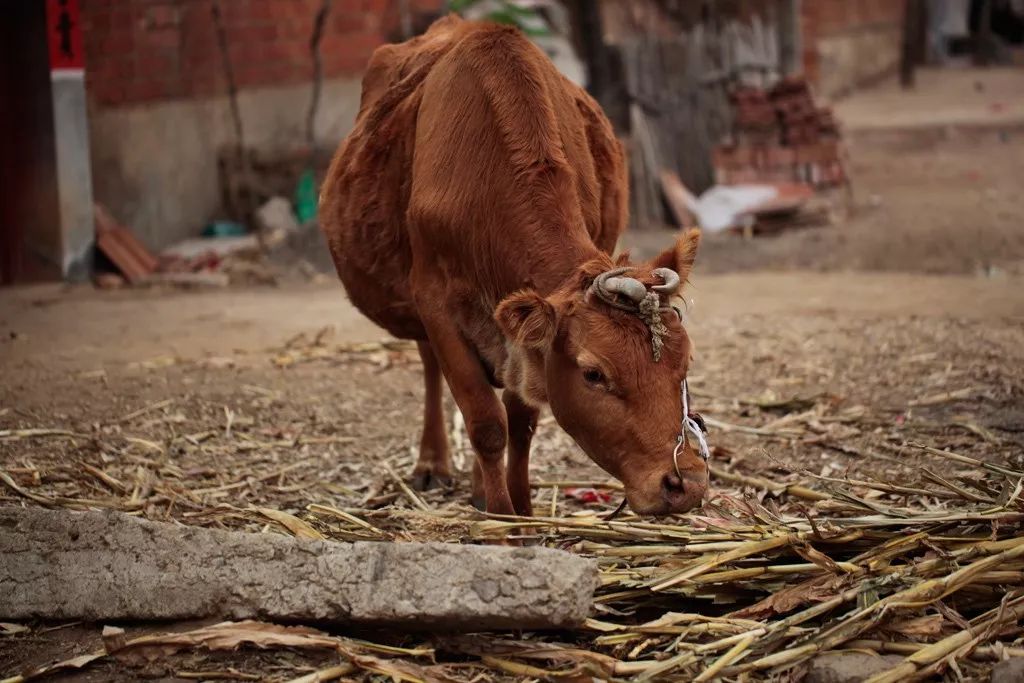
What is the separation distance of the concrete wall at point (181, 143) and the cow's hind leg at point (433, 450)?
5.83 m

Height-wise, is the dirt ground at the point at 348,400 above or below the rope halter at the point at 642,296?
below

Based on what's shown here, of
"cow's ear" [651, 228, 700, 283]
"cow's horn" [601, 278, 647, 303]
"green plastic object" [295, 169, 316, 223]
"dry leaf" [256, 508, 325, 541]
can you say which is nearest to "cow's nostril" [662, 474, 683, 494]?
"cow's horn" [601, 278, 647, 303]

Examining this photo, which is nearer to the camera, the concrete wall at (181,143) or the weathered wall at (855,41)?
the concrete wall at (181,143)

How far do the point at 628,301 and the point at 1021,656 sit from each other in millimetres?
1415

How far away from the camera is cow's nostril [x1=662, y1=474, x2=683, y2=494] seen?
3881 millimetres

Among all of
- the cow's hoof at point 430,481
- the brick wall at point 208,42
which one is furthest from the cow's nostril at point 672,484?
the brick wall at point 208,42

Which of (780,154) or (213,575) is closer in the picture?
(213,575)

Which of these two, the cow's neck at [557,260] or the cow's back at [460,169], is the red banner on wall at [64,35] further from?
the cow's neck at [557,260]

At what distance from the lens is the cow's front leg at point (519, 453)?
4.87 metres

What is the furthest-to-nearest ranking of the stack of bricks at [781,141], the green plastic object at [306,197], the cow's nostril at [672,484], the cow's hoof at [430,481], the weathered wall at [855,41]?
the weathered wall at [855,41] → the stack of bricks at [781,141] → the green plastic object at [306,197] → the cow's hoof at [430,481] → the cow's nostril at [672,484]

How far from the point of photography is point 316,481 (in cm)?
563

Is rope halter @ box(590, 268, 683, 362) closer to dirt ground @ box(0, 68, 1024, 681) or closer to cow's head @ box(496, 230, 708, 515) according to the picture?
cow's head @ box(496, 230, 708, 515)

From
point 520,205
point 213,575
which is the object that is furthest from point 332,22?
point 213,575

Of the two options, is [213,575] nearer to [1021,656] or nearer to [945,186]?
[1021,656]
